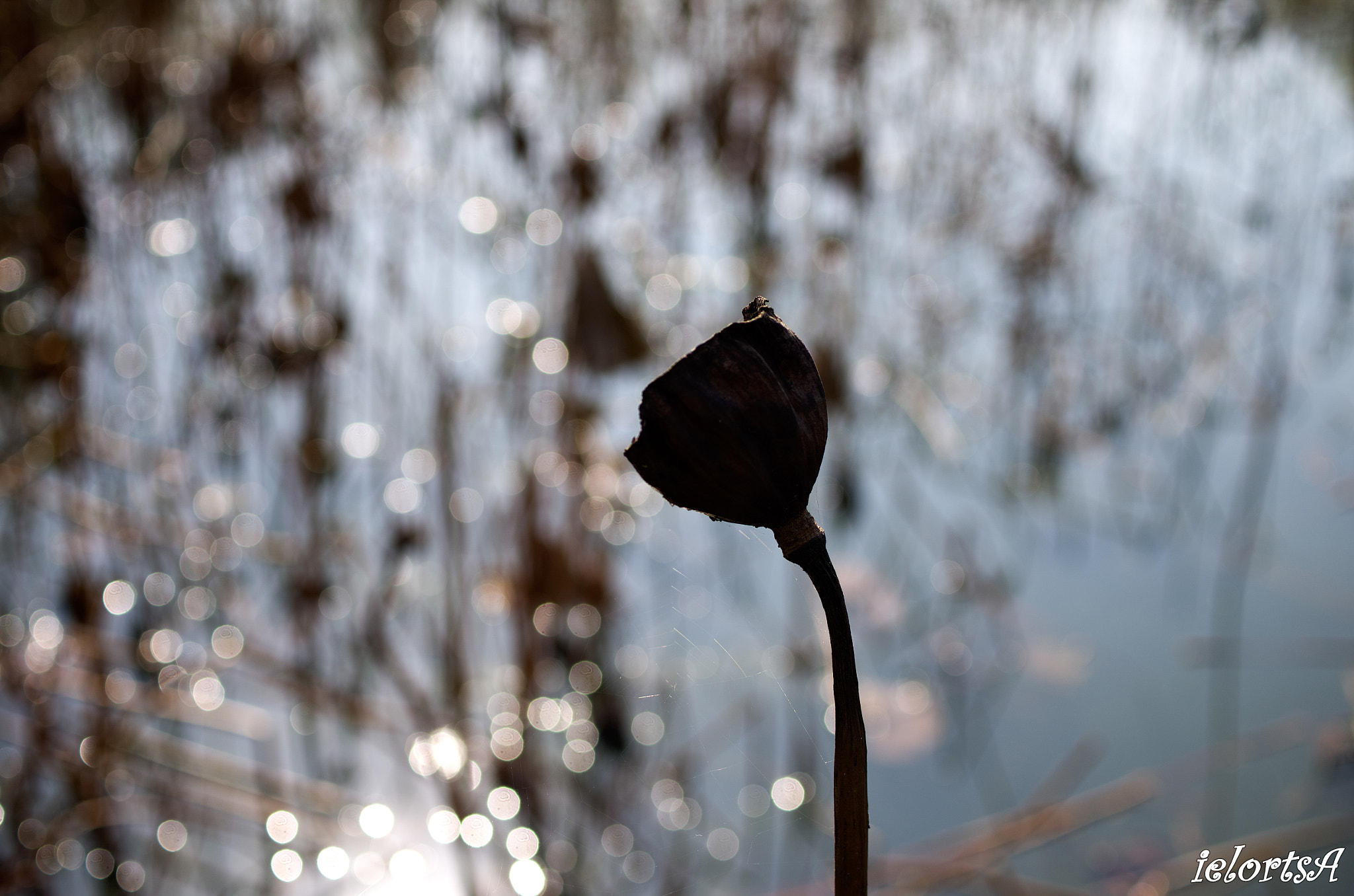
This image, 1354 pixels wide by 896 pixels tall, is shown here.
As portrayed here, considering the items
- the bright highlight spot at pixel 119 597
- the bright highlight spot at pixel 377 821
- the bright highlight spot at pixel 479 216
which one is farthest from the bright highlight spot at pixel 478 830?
the bright highlight spot at pixel 479 216

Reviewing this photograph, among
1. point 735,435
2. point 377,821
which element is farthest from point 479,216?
point 735,435

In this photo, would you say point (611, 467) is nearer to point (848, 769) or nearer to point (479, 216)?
point (479, 216)

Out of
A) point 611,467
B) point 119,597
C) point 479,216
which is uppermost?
point 479,216

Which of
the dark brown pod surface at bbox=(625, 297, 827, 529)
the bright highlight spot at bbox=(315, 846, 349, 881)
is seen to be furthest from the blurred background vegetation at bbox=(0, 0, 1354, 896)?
the dark brown pod surface at bbox=(625, 297, 827, 529)

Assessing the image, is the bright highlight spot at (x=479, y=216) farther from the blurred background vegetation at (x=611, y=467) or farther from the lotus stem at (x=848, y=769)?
the lotus stem at (x=848, y=769)

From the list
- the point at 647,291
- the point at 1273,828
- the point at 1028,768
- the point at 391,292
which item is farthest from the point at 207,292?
the point at 1273,828
